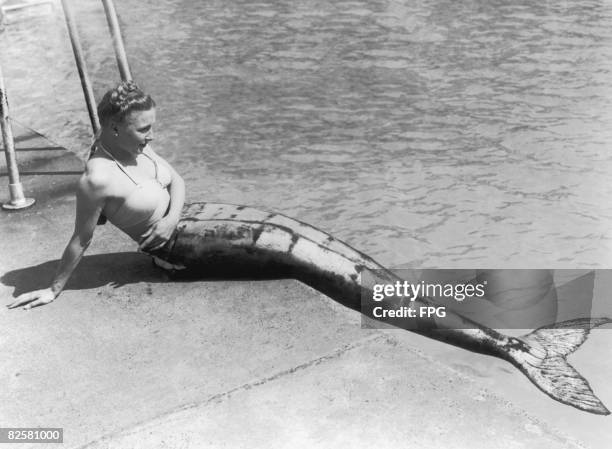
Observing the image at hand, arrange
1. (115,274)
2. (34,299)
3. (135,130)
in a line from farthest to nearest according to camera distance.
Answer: (115,274) → (34,299) → (135,130)

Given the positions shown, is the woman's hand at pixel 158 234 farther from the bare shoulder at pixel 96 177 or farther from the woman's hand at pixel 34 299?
the woman's hand at pixel 34 299

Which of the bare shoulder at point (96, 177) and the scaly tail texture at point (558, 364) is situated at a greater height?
the bare shoulder at point (96, 177)

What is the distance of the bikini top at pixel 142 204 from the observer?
4586 mm

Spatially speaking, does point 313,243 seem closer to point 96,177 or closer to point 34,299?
point 96,177

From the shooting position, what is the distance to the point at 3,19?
13.5 metres

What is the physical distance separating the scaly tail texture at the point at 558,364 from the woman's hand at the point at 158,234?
212 centimetres

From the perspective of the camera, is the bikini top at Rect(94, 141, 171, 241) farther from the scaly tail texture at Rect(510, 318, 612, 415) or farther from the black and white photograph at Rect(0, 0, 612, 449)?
the scaly tail texture at Rect(510, 318, 612, 415)

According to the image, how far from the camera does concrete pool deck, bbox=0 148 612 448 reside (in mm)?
3605

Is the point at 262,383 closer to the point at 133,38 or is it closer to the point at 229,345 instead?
the point at 229,345

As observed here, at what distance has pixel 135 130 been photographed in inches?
173

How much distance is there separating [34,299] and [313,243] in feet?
5.57

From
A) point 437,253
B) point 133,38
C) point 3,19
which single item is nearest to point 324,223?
point 437,253

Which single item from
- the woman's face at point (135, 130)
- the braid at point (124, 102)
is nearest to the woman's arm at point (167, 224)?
the woman's face at point (135, 130)

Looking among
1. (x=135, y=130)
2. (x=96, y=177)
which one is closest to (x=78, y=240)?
(x=96, y=177)
